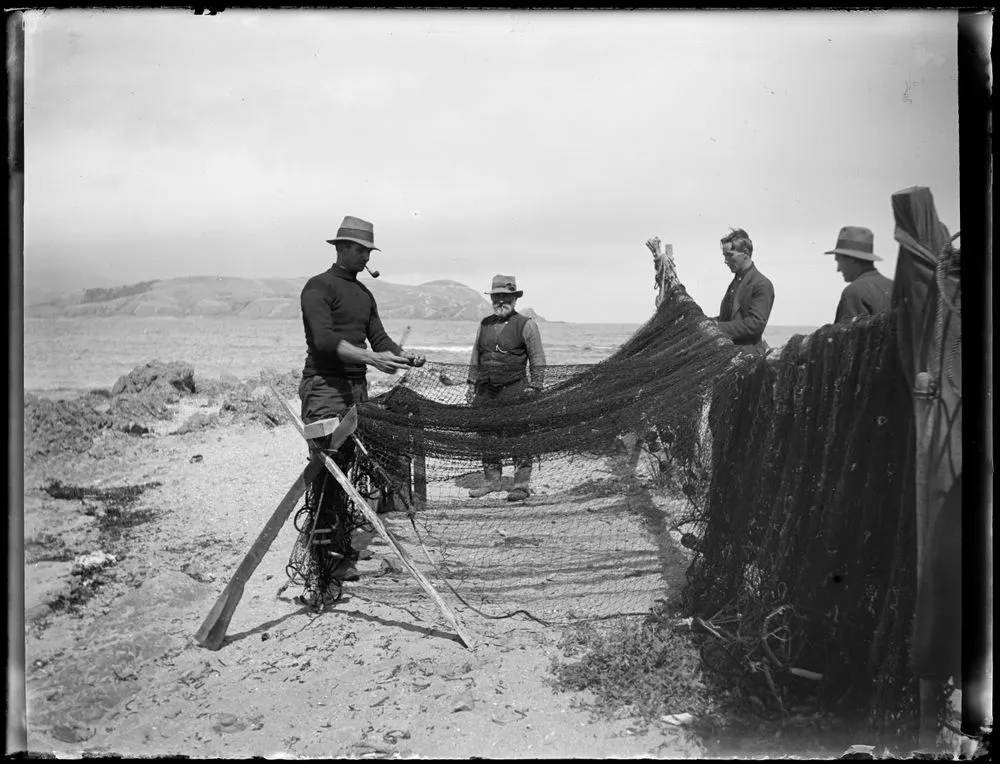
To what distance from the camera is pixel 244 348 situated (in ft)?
91.6

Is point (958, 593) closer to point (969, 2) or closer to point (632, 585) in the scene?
point (969, 2)

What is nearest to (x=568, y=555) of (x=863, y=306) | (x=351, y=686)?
(x=351, y=686)

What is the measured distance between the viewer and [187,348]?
27.2 m

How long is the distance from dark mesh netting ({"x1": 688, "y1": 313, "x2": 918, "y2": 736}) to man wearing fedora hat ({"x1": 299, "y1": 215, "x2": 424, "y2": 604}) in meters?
2.29

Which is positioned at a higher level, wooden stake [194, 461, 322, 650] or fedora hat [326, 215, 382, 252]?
fedora hat [326, 215, 382, 252]

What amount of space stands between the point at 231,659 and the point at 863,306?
422cm

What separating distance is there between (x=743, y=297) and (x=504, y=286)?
2.33 m

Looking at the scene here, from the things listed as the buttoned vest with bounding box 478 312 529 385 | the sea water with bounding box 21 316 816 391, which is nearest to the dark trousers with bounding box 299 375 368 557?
the buttoned vest with bounding box 478 312 529 385

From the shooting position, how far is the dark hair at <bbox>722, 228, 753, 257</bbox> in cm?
546

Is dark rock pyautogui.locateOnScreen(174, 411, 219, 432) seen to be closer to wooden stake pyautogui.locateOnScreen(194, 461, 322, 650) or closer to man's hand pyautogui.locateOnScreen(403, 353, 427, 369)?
wooden stake pyautogui.locateOnScreen(194, 461, 322, 650)

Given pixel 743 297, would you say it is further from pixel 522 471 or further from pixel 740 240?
pixel 522 471

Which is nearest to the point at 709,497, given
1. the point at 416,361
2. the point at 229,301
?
the point at 416,361

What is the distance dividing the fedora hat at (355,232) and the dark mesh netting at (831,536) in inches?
102

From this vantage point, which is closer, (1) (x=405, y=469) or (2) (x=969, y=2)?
(2) (x=969, y=2)
